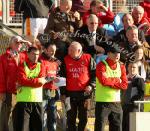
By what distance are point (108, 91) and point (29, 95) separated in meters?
1.59

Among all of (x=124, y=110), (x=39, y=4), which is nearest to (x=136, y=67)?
(x=124, y=110)

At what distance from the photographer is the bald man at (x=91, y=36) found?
15453 millimetres

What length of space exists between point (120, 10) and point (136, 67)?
579 centimetres

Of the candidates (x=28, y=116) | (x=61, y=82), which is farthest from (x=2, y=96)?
(x=61, y=82)

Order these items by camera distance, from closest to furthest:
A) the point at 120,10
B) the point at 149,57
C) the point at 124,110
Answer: the point at 124,110 → the point at 149,57 → the point at 120,10

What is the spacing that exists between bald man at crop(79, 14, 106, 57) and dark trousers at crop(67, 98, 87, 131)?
1581 millimetres

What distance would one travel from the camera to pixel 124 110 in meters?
14.5

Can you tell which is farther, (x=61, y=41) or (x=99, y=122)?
(x=61, y=41)

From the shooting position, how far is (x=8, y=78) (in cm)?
1398

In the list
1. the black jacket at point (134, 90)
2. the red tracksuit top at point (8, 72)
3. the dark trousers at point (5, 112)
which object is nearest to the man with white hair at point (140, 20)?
the black jacket at point (134, 90)

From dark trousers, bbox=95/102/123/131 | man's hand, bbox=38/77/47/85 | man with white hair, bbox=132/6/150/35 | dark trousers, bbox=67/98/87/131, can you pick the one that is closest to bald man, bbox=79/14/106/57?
man with white hair, bbox=132/6/150/35

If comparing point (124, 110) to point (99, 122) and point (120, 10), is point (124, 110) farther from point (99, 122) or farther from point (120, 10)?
point (120, 10)

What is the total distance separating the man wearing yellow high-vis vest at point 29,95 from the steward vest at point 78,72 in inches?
35.3

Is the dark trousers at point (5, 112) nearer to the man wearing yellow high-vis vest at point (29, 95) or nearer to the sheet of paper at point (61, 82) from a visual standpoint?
the man wearing yellow high-vis vest at point (29, 95)
